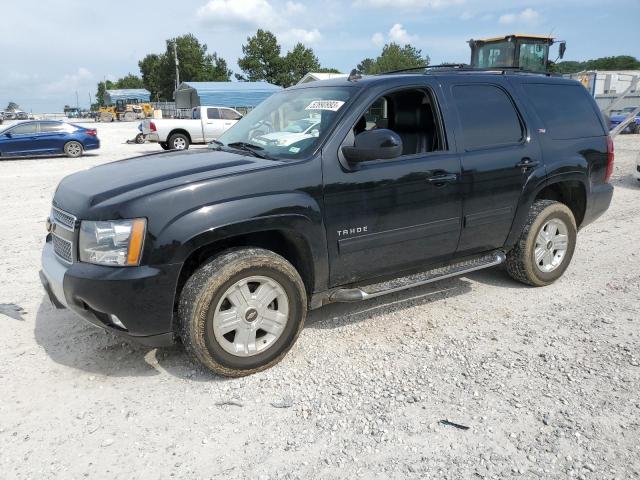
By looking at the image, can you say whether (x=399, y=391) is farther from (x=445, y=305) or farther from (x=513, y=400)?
(x=445, y=305)

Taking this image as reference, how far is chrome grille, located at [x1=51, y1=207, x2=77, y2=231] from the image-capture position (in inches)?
124

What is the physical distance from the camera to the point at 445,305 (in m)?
4.51

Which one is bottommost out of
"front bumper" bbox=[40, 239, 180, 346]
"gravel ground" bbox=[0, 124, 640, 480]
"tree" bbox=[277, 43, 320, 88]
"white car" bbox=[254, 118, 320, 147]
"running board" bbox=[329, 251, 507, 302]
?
"gravel ground" bbox=[0, 124, 640, 480]

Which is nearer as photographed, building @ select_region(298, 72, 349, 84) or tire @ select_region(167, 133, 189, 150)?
building @ select_region(298, 72, 349, 84)

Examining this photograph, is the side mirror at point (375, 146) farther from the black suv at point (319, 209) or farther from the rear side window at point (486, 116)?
the rear side window at point (486, 116)

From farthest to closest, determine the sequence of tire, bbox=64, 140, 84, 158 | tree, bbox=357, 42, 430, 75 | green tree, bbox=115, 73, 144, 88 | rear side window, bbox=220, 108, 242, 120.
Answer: green tree, bbox=115, 73, 144, 88 < tree, bbox=357, 42, 430, 75 < rear side window, bbox=220, 108, 242, 120 < tire, bbox=64, 140, 84, 158

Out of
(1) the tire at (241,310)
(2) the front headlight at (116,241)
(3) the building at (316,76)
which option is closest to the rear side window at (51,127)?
(3) the building at (316,76)

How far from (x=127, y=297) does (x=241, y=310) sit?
2.28 feet

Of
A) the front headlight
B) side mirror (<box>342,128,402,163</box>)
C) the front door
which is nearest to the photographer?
the front headlight

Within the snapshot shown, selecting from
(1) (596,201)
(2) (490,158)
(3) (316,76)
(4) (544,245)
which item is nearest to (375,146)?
(2) (490,158)

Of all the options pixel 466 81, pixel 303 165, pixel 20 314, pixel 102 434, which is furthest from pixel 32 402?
pixel 466 81

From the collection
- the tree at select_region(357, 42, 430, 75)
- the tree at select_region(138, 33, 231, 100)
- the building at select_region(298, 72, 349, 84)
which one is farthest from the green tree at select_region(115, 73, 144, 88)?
the building at select_region(298, 72, 349, 84)

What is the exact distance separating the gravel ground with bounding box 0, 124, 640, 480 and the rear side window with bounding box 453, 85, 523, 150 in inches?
55.8

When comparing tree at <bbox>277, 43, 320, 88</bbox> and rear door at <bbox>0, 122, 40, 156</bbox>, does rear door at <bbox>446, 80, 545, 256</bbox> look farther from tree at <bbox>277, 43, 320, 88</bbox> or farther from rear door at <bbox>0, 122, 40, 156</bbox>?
tree at <bbox>277, 43, 320, 88</bbox>
